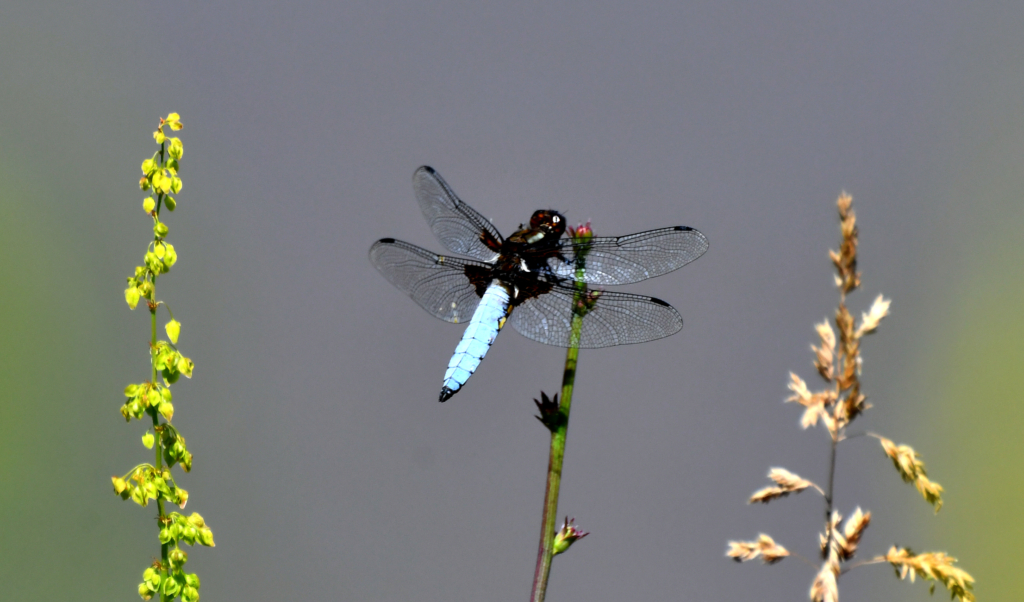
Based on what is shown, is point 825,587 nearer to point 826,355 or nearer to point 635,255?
point 826,355

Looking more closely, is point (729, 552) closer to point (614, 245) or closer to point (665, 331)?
point (665, 331)

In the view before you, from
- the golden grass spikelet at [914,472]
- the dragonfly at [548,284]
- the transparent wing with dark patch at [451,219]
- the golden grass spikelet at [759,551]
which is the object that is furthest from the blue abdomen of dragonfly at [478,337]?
the golden grass spikelet at [914,472]

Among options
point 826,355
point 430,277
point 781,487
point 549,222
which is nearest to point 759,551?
point 781,487

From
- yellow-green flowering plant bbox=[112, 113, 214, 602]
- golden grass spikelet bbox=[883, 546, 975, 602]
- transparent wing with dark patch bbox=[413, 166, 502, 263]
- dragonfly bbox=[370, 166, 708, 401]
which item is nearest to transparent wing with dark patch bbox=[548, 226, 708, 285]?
dragonfly bbox=[370, 166, 708, 401]

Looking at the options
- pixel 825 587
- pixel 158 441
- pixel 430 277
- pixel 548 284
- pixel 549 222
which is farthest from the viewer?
pixel 430 277

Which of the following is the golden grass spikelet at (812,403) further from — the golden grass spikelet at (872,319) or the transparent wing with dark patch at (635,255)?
the transparent wing with dark patch at (635,255)
